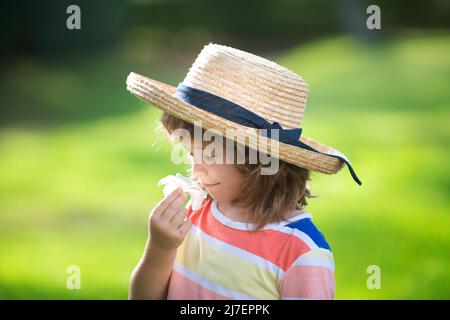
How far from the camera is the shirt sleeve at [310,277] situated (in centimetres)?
220

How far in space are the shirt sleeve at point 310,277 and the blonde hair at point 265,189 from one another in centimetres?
19

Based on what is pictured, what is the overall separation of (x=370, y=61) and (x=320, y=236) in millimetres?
8432

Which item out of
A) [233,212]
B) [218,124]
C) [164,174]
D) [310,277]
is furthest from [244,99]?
[164,174]

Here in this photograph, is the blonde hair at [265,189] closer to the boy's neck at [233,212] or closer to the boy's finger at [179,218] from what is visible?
the boy's neck at [233,212]

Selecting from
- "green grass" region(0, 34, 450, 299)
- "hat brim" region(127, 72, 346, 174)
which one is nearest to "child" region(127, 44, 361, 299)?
"hat brim" region(127, 72, 346, 174)

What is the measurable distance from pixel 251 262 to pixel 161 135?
0.66 metres

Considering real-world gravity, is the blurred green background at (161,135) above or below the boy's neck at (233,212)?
below

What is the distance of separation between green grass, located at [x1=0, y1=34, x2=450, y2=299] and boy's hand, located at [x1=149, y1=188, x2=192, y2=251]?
66 centimetres

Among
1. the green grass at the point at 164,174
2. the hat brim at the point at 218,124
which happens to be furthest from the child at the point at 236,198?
A: the green grass at the point at 164,174

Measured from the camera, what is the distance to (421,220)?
17.4ft

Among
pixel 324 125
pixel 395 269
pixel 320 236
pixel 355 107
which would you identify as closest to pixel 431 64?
pixel 355 107

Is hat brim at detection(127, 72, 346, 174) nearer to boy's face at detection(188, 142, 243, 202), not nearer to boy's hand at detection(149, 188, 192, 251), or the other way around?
boy's face at detection(188, 142, 243, 202)

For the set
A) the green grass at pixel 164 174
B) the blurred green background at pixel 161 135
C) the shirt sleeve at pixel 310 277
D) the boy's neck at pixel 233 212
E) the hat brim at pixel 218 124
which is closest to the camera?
the shirt sleeve at pixel 310 277
